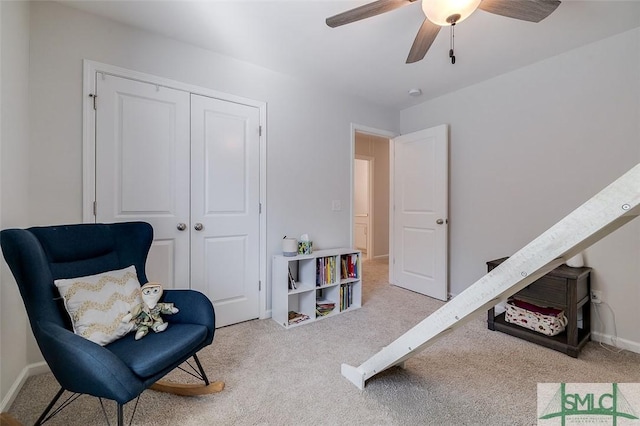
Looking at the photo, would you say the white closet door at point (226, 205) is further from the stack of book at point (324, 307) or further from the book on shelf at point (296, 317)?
the stack of book at point (324, 307)

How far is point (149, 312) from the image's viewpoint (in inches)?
57.7

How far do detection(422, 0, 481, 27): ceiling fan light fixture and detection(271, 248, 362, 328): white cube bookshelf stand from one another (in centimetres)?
198

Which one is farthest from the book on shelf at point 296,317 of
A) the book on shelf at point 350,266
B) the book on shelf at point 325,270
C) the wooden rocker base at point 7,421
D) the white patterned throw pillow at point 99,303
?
the wooden rocker base at point 7,421

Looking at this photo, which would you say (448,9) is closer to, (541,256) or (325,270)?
(541,256)

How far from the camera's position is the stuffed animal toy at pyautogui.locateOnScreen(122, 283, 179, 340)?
140cm

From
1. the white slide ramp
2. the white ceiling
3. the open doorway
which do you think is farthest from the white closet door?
the open doorway

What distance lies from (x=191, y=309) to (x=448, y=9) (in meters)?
2.09

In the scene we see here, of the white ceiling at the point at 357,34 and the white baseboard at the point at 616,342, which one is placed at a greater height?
the white ceiling at the point at 357,34

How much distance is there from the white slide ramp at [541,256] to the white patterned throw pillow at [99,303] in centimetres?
135

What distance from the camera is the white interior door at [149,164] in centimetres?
195

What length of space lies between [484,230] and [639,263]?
108 centimetres

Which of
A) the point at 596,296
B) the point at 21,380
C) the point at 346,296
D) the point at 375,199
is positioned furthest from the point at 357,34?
the point at 375,199

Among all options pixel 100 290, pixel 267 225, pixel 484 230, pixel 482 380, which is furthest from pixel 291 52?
pixel 482 380

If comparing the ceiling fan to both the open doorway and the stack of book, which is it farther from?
the open doorway
